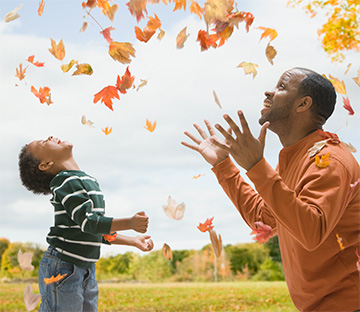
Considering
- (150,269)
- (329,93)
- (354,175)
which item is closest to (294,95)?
(329,93)

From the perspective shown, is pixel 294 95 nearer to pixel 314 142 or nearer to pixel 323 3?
pixel 314 142

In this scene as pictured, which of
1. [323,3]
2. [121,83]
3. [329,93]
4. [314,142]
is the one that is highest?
[323,3]

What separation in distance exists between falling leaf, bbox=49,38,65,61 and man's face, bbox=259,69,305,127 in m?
0.92

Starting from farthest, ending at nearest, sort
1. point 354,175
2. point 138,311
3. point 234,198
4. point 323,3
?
point 323,3 < point 138,311 < point 234,198 < point 354,175

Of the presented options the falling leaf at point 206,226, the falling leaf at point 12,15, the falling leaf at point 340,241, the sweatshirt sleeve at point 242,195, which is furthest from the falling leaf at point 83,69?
the falling leaf at point 340,241

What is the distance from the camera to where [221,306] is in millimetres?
4242

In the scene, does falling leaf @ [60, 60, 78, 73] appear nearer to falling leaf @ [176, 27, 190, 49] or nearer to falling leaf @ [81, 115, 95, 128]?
falling leaf @ [81, 115, 95, 128]

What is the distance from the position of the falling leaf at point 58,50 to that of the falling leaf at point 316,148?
114 cm

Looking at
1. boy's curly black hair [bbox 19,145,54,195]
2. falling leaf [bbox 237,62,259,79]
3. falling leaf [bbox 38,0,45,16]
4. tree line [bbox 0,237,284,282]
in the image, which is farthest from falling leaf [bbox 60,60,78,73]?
tree line [bbox 0,237,284,282]

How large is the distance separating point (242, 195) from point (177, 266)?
142 inches

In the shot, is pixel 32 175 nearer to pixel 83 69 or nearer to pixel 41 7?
pixel 83 69

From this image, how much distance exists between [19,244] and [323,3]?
421cm

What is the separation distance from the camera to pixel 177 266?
5.16 m

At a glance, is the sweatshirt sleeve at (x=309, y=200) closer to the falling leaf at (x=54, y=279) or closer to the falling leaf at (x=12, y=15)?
the falling leaf at (x=54, y=279)
